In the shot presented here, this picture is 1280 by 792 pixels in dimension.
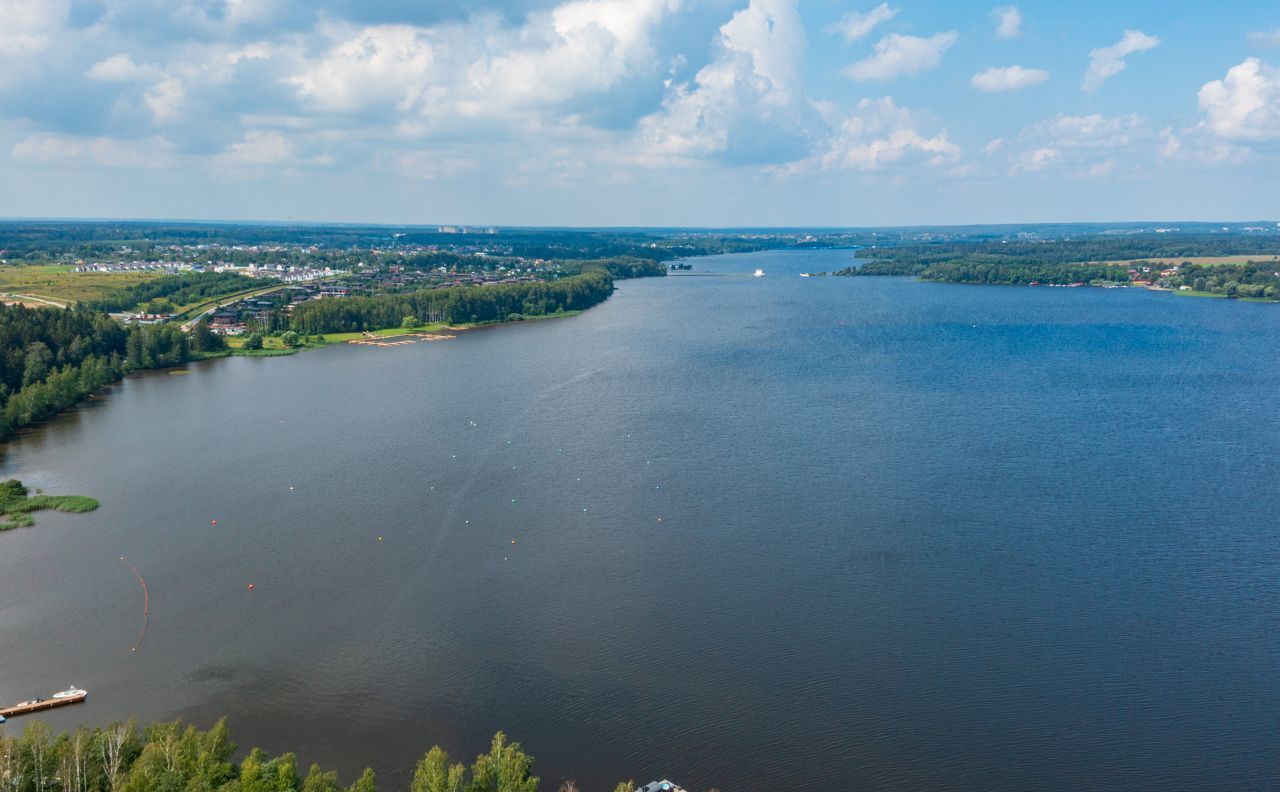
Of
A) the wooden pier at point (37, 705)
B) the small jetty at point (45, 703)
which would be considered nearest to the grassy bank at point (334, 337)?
the small jetty at point (45, 703)

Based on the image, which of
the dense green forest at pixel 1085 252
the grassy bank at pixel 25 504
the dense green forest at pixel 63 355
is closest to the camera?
the grassy bank at pixel 25 504

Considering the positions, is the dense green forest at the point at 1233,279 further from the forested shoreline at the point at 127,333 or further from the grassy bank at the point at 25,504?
the grassy bank at the point at 25,504

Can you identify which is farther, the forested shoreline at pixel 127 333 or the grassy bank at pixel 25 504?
the forested shoreline at pixel 127 333

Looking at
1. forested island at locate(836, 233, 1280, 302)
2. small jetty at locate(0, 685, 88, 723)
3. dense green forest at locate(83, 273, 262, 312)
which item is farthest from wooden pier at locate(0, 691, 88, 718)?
forested island at locate(836, 233, 1280, 302)

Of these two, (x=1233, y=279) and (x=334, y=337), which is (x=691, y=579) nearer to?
(x=334, y=337)

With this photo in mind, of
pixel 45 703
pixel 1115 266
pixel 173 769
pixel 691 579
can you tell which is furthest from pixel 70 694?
pixel 1115 266

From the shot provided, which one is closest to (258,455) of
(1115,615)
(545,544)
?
(545,544)

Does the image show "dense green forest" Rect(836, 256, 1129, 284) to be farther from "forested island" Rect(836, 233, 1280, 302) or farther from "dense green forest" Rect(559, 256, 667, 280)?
"dense green forest" Rect(559, 256, 667, 280)
